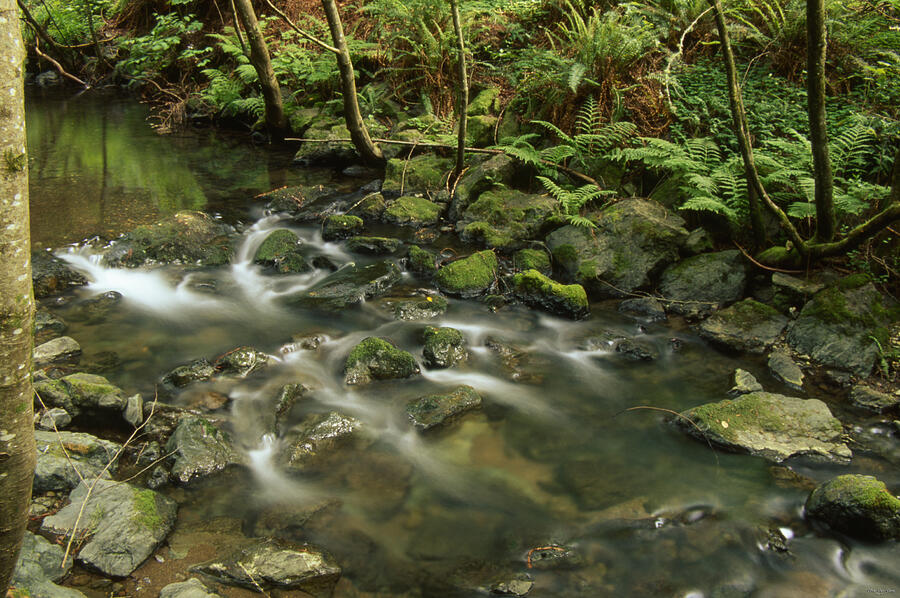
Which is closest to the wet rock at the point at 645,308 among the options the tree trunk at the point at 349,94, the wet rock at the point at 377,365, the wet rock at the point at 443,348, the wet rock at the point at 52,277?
the wet rock at the point at 443,348

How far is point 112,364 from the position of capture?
205 inches

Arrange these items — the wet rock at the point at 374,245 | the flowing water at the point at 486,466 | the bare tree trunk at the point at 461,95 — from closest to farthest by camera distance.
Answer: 1. the flowing water at the point at 486,466
2. the bare tree trunk at the point at 461,95
3. the wet rock at the point at 374,245

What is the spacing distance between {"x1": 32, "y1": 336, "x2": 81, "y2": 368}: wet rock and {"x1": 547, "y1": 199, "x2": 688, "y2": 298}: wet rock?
5.07 m

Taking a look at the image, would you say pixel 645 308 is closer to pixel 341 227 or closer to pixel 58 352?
pixel 341 227

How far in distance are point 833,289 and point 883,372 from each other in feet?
2.82

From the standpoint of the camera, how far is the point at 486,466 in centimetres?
430

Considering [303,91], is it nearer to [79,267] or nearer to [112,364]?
[79,267]

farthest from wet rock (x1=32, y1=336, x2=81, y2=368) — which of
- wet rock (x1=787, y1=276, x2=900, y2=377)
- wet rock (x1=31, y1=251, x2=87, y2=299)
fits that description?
wet rock (x1=787, y1=276, x2=900, y2=377)

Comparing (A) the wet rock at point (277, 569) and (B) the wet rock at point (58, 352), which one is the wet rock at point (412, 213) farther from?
(A) the wet rock at point (277, 569)

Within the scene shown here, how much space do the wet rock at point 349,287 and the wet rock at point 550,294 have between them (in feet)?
4.94

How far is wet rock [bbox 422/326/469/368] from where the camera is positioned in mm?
5422

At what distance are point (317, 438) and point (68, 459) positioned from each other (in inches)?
62.2

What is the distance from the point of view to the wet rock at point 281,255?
7.31m

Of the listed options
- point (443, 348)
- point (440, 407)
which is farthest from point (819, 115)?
point (440, 407)
